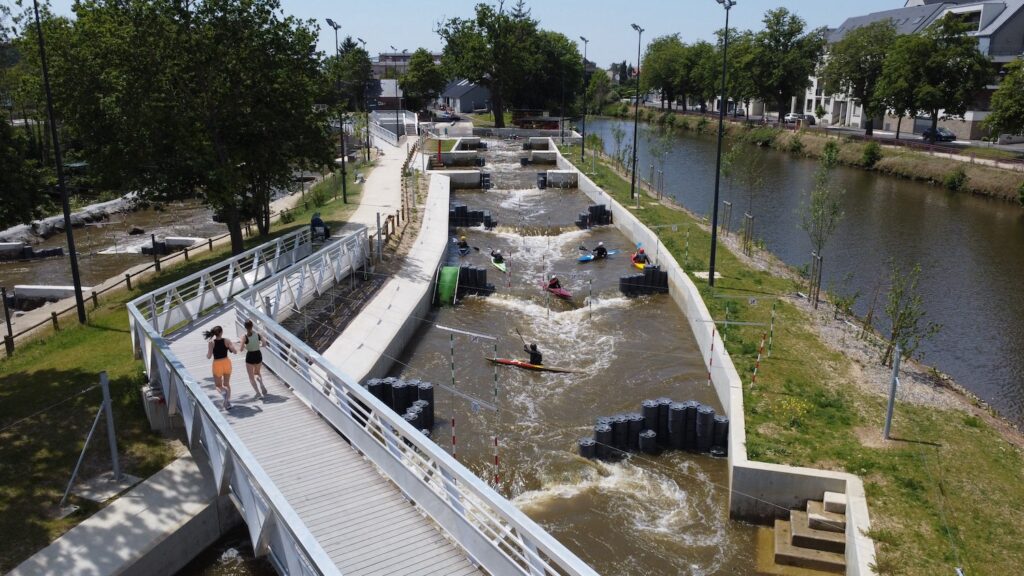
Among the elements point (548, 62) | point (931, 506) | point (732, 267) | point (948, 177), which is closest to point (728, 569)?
point (931, 506)

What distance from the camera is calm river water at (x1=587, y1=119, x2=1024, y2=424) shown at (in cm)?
2414

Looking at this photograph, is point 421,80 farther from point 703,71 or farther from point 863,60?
point 863,60

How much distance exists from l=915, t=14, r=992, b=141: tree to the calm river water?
27.8 feet

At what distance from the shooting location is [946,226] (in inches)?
1726

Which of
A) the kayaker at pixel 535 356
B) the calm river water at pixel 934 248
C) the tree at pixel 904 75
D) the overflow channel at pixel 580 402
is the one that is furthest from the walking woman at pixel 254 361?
the tree at pixel 904 75

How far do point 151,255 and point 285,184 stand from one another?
45.5 feet

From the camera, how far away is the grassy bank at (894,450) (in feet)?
40.4

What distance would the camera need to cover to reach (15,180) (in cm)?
1828

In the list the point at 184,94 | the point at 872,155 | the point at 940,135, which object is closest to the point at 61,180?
the point at 184,94

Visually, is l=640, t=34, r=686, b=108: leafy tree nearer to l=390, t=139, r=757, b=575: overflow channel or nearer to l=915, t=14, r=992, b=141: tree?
l=915, t=14, r=992, b=141: tree

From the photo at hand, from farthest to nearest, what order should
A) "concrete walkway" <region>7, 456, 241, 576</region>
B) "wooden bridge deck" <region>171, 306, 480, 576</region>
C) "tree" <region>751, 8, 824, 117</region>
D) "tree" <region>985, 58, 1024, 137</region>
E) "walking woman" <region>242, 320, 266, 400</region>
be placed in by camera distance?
1. "tree" <region>751, 8, 824, 117</region>
2. "tree" <region>985, 58, 1024, 137</region>
3. "walking woman" <region>242, 320, 266, 400</region>
4. "concrete walkway" <region>7, 456, 241, 576</region>
5. "wooden bridge deck" <region>171, 306, 480, 576</region>

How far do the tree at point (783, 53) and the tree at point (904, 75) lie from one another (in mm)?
19796

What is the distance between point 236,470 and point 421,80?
10265cm

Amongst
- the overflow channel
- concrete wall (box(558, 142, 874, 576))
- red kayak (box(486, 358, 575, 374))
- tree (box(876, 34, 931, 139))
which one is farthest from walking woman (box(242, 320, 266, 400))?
tree (box(876, 34, 931, 139))
